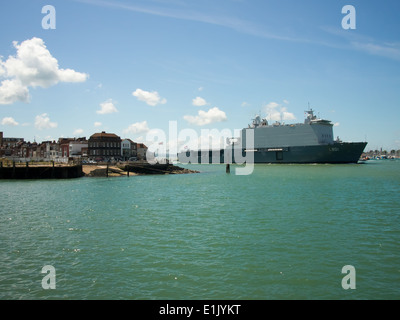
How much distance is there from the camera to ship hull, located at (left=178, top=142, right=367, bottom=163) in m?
80.9

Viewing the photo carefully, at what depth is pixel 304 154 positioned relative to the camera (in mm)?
87250

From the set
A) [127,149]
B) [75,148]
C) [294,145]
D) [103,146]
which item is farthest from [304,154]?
[75,148]

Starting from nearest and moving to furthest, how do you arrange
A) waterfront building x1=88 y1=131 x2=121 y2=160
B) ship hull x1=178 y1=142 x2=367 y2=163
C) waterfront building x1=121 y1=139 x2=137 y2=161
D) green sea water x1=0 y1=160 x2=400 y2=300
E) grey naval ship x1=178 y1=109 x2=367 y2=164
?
green sea water x1=0 y1=160 x2=400 y2=300 → ship hull x1=178 y1=142 x2=367 y2=163 → grey naval ship x1=178 y1=109 x2=367 y2=164 → waterfront building x1=88 y1=131 x2=121 y2=160 → waterfront building x1=121 y1=139 x2=137 y2=161

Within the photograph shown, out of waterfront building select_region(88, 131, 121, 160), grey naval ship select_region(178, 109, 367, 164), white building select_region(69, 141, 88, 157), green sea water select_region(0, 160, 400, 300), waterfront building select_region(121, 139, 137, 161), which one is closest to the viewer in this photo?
green sea water select_region(0, 160, 400, 300)

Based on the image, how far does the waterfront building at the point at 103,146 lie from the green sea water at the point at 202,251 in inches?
2688

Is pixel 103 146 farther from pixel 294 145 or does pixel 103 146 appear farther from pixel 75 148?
pixel 294 145

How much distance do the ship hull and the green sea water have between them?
63603 millimetres

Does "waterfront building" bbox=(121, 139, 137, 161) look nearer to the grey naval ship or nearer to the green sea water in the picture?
the grey naval ship

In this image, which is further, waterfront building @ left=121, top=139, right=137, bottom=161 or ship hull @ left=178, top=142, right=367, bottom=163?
waterfront building @ left=121, top=139, right=137, bottom=161

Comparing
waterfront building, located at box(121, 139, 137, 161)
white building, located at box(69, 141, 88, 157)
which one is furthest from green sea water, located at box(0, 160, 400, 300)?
white building, located at box(69, 141, 88, 157)

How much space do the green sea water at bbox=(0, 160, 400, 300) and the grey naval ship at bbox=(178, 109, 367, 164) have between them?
64.5 m

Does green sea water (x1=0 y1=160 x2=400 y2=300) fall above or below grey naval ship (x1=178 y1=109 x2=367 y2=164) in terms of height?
below

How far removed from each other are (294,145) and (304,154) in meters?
4.74
